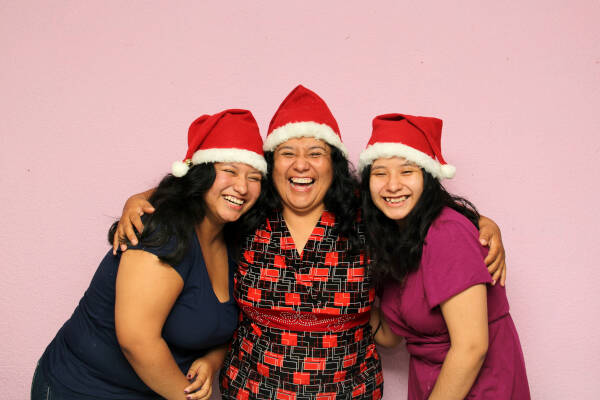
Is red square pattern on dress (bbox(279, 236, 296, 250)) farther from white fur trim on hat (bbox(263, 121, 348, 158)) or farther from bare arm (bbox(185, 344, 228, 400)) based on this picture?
bare arm (bbox(185, 344, 228, 400))

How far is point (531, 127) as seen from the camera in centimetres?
176

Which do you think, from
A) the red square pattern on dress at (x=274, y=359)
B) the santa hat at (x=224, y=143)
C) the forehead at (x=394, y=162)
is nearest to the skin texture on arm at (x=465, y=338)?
the forehead at (x=394, y=162)

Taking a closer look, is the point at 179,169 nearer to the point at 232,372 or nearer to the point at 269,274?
the point at 269,274

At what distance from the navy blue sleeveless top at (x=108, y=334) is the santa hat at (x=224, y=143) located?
258mm

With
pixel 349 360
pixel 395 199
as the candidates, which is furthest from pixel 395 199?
pixel 349 360

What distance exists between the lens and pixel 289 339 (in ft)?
4.74

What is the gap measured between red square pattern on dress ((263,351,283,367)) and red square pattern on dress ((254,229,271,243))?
37cm

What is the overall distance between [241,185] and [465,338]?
790 millimetres

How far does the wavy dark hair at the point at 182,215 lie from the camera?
48.9 inches

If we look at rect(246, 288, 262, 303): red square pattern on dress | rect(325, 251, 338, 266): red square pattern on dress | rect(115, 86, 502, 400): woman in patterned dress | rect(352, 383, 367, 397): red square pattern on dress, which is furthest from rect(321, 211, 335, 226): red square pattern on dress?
rect(352, 383, 367, 397): red square pattern on dress

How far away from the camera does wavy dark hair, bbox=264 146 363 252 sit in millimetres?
1497

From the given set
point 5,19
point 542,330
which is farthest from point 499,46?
point 5,19

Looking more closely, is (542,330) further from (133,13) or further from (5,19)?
(5,19)

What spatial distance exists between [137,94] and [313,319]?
1178 mm
